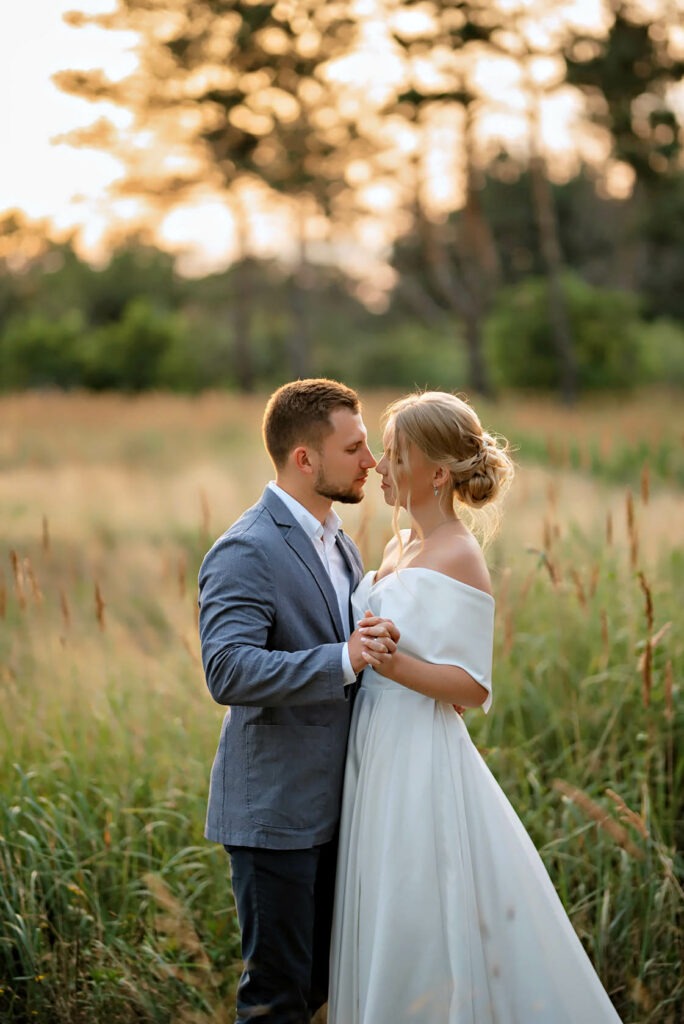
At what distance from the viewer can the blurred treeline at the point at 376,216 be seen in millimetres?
17422

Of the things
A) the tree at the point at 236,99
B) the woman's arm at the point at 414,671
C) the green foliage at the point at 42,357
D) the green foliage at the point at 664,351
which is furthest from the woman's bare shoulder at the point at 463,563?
the green foliage at the point at 42,357

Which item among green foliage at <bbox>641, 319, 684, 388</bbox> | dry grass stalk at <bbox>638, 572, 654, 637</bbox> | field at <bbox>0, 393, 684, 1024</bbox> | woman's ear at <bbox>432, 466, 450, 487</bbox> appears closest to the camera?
woman's ear at <bbox>432, 466, 450, 487</bbox>

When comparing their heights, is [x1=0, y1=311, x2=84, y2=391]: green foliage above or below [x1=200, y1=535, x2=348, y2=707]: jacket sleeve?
above

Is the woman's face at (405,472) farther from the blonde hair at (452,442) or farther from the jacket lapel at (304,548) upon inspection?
the jacket lapel at (304,548)

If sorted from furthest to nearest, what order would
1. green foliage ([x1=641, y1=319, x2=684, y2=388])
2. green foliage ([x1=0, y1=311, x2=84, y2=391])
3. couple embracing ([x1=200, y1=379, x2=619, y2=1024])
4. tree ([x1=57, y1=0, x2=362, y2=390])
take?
green foliage ([x1=0, y1=311, x2=84, y2=391])
green foliage ([x1=641, y1=319, x2=684, y2=388])
tree ([x1=57, y1=0, x2=362, y2=390])
couple embracing ([x1=200, y1=379, x2=619, y2=1024])

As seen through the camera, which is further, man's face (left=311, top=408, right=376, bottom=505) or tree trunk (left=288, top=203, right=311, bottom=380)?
tree trunk (left=288, top=203, right=311, bottom=380)

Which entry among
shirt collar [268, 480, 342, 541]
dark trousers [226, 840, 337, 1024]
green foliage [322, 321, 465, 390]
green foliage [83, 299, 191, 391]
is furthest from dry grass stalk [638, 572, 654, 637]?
green foliage [83, 299, 191, 391]

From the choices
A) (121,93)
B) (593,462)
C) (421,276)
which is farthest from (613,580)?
(421,276)

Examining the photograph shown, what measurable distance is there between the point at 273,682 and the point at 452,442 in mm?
793

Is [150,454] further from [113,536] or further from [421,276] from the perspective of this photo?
[421,276]

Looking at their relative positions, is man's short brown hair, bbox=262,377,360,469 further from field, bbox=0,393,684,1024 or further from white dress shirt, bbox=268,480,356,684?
field, bbox=0,393,684,1024

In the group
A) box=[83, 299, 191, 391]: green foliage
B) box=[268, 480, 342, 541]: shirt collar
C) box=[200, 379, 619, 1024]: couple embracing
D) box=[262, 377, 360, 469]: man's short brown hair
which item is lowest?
box=[200, 379, 619, 1024]: couple embracing

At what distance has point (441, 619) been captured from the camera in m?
2.85

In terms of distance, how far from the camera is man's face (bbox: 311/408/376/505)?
9.43 ft
